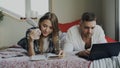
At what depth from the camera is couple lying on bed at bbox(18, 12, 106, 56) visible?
165cm

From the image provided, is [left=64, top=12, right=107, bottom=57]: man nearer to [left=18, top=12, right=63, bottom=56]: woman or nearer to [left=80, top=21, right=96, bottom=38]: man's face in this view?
[left=80, top=21, right=96, bottom=38]: man's face

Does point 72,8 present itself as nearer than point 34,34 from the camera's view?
No

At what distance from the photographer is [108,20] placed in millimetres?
3139

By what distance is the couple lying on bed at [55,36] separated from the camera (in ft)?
5.41

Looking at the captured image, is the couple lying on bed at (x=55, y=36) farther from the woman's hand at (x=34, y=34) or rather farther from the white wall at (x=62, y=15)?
the white wall at (x=62, y=15)

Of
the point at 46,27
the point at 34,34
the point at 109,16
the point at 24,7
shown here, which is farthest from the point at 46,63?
the point at 24,7

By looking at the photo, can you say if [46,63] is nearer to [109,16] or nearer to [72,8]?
[109,16]

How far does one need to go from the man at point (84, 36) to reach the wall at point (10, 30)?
1.72 m

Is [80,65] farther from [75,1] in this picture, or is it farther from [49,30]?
[75,1]

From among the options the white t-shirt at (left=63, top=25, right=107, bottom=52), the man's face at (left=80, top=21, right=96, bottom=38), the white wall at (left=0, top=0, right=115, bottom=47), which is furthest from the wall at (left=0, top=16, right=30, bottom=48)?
the man's face at (left=80, top=21, right=96, bottom=38)

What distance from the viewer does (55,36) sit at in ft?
5.87

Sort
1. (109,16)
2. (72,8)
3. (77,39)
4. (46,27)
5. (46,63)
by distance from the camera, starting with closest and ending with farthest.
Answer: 1. (46,63)
2. (46,27)
3. (77,39)
4. (109,16)
5. (72,8)

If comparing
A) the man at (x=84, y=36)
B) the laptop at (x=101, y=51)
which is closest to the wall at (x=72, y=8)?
the man at (x=84, y=36)

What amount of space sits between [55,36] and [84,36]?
28 cm
